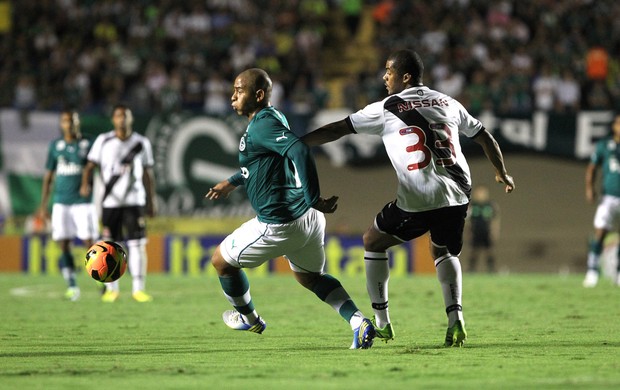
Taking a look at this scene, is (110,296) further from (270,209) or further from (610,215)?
(610,215)

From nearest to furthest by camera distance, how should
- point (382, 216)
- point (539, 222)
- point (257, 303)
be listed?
point (382, 216) → point (257, 303) → point (539, 222)

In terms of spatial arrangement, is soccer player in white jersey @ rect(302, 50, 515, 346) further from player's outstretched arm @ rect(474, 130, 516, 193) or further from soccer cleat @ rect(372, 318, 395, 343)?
soccer cleat @ rect(372, 318, 395, 343)

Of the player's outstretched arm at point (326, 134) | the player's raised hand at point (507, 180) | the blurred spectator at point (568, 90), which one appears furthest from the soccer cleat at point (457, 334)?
the blurred spectator at point (568, 90)

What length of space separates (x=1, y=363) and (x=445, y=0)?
20.6 m

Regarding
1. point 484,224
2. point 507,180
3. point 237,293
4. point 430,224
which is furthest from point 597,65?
point 237,293

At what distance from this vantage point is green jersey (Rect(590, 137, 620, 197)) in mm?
16844

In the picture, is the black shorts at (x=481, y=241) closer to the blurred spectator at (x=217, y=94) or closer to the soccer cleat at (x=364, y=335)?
the blurred spectator at (x=217, y=94)

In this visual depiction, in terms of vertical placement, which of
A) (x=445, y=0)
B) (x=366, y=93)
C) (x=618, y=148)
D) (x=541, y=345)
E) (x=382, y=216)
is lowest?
(x=541, y=345)

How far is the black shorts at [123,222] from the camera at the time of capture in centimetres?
1438

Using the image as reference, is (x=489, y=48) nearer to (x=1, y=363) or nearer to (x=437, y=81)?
(x=437, y=81)

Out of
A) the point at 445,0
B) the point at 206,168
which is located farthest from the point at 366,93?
the point at 445,0

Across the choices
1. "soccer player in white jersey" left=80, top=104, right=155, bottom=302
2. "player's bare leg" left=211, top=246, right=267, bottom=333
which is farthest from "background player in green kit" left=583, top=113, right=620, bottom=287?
"player's bare leg" left=211, top=246, right=267, bottom=333

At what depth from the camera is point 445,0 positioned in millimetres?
26656

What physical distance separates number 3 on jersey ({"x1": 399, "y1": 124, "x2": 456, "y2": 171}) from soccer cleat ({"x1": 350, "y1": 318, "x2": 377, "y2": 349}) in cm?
126
